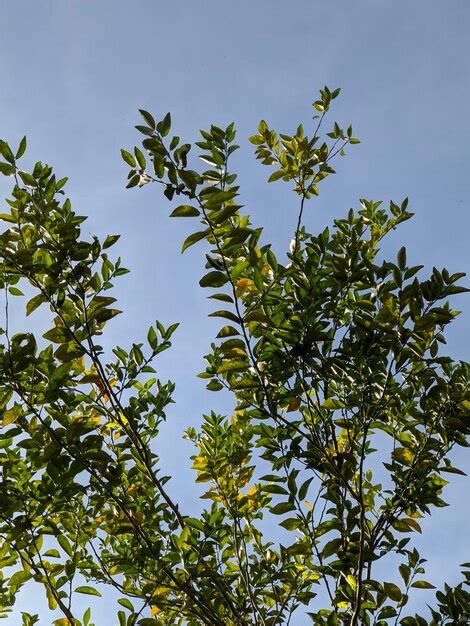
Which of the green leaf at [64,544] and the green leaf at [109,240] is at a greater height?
the green leaf at [109,240]

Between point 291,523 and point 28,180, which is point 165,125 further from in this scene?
point 291,523

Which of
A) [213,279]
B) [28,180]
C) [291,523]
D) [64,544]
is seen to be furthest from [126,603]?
[28,180]

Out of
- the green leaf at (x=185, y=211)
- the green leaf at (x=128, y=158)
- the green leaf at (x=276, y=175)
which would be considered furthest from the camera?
the green leaf at (x=276, y=175)

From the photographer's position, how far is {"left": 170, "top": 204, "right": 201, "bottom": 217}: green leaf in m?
3.36

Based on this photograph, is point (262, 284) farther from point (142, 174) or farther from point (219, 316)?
point (142, 174)

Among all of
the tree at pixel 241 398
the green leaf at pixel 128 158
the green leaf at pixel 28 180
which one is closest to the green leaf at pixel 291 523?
the tree at pixel 241 398

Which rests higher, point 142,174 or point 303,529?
point 142,174

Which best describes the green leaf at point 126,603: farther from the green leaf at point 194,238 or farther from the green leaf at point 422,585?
the green leaf at point 194,238

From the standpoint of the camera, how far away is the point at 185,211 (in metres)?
3.37

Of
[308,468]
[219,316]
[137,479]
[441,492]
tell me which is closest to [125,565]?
[137,479]

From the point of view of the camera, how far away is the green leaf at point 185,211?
132 inches

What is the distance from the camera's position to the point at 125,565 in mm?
3965

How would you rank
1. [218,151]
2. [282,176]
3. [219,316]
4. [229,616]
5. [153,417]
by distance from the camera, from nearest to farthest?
[219,316]
[218,151]
[229,616]
[153,417]
[282,176]

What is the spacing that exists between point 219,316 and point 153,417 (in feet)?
3.94
